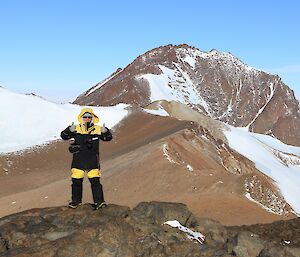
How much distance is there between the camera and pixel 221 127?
60406 mm

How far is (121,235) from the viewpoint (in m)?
8.29

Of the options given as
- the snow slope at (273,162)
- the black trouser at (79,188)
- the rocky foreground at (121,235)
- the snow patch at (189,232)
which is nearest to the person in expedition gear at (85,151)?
the black trouser at (79,188)

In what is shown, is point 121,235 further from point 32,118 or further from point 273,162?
point 273,162

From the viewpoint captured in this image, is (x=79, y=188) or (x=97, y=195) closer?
(x=97, y=195)

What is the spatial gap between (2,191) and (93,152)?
2301cm

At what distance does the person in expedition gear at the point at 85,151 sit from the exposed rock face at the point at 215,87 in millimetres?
119523

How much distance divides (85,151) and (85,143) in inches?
7.0

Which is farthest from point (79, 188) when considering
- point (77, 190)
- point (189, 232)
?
point (189, 232)

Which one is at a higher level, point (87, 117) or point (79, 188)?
point (87, 117)

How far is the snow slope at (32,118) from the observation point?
44.1 m

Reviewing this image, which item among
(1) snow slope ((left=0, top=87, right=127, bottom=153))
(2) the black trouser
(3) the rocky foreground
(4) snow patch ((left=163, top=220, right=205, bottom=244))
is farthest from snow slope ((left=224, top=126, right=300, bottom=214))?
(2) the black trouser

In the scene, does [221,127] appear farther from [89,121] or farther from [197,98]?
[197,98]

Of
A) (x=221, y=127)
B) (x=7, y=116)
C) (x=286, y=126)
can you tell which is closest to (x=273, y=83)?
(x=286, y=126)

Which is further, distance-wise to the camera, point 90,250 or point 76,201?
point 76,201
